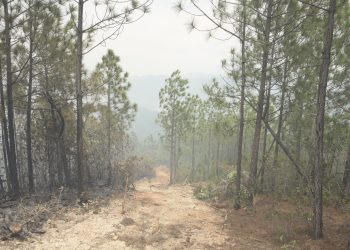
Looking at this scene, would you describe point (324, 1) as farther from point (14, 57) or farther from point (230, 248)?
point (14, 57)

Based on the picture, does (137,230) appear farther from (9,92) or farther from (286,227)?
(9,92)

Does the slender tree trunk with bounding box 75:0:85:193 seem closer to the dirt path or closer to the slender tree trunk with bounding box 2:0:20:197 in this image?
the dirt path

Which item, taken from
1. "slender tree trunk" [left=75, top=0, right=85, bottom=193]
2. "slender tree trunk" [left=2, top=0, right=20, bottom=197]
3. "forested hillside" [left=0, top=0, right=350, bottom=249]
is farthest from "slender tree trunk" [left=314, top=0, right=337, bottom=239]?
"slender tree trunk" [left=2, top=0, right=20, bottom=197]

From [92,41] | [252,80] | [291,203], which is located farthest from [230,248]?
[92,41]

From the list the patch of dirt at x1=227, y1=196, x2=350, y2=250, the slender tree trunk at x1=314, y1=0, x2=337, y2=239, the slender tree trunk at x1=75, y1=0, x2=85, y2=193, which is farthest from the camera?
the slender tree trunk at x1=75, y1=0, x2=85, y2=193

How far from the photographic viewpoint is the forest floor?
24.7 ft

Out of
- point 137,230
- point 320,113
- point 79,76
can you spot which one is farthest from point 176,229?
point 79,76

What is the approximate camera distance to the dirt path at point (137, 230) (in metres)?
7.57

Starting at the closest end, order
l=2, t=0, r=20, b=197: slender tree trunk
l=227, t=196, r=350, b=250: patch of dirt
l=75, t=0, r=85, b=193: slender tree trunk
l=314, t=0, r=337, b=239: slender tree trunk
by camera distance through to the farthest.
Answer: l=314, t=0, r=337, b=239: slender tree trunk → l=227, t=196, r=350, b=250: patch of dirt → l=75, t=0, r=85, b=193: slender tree trunk → l=2, t=0, r=20, b=197: slender tree trunk

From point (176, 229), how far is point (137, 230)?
1010 mm

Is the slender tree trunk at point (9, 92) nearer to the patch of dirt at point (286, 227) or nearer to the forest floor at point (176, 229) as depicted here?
the forest floor at point (176, 229)

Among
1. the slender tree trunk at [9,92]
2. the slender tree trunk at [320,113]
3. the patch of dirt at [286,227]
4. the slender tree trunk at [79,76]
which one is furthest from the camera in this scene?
the slender tree trunk at [9,92]

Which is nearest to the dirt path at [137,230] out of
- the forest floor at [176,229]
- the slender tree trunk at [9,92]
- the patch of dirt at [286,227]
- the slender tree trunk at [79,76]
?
the forest floor at [176,229]

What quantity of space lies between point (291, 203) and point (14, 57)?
36.2 feet
